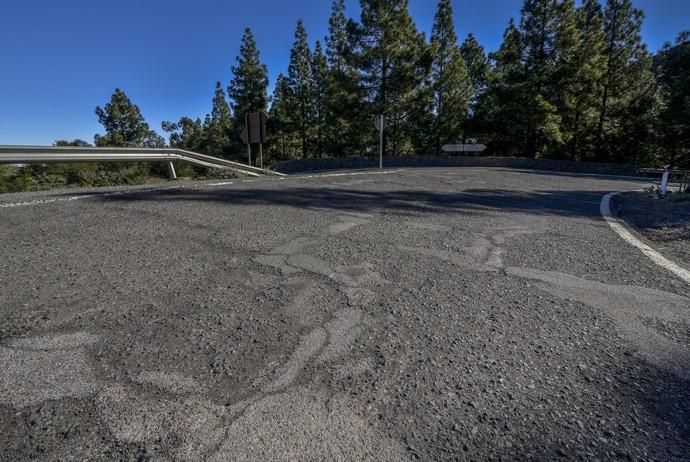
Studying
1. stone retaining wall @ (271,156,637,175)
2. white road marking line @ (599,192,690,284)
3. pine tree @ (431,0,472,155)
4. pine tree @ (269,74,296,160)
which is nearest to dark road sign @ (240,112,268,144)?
stone retaining wall @ (271,156,637,175)

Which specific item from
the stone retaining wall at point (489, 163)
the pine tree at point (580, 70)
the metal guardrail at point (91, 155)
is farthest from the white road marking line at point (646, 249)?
the pine tree at point (580, 70)

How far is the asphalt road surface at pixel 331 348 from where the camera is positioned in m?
1.15

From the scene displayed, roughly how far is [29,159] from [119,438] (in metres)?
7.81

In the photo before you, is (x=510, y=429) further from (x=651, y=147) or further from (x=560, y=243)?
(x=651, y=147)

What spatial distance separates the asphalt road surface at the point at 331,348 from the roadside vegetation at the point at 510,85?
24.6 m

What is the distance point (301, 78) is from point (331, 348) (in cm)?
3540

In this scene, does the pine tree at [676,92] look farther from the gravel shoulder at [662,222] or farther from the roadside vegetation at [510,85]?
the gravel shoulder at [662,222]

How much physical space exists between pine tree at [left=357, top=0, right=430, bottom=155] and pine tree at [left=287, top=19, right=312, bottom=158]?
10.1m

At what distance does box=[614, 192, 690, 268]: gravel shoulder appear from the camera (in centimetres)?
361

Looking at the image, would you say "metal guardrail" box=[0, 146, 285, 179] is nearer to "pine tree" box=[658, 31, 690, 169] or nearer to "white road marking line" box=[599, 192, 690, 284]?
"white road marking line" box=[599, 192, 690, 284]

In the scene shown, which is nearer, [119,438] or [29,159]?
[119,438]

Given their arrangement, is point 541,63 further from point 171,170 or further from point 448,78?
point 171,170

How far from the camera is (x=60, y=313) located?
188cm

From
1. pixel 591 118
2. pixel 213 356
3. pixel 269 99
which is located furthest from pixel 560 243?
pixel 269 99
